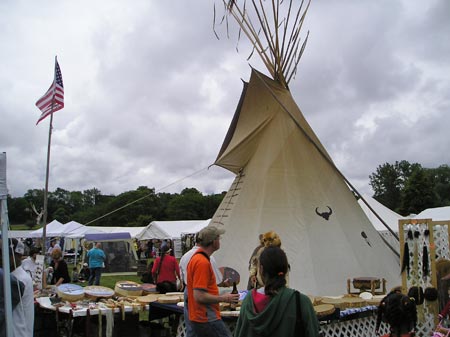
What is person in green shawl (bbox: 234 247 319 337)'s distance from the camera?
7.33 ft

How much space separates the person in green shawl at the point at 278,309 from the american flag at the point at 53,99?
11.0 meters

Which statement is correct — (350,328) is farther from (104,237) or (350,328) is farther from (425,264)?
(104,237)

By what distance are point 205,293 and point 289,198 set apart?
5635mm

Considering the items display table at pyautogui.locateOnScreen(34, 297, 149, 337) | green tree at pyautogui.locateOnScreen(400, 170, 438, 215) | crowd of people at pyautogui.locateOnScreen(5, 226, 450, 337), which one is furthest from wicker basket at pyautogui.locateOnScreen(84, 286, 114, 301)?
green tree at pyautogui.locateOnScreen(400, 170, 438, 215)

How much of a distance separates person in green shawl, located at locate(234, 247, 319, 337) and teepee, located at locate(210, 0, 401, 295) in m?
5.91

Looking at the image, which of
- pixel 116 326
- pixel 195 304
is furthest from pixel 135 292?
pixel 195 304

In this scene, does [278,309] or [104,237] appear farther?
[104,237]

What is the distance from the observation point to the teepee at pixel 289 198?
27.5ft

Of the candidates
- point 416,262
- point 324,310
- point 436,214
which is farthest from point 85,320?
point 436,214

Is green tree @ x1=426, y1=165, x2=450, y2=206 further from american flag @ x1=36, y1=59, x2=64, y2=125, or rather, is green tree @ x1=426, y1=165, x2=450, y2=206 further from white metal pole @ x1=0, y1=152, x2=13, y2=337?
white metal pole @ x1=0, y1=152, x2=13, y2=337

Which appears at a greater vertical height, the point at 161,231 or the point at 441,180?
the point at 441,180

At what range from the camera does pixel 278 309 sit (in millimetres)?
2250

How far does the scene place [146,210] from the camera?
70562mm

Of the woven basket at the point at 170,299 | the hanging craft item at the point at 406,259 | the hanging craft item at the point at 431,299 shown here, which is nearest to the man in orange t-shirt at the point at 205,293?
the woven basket at the point at 170,299
